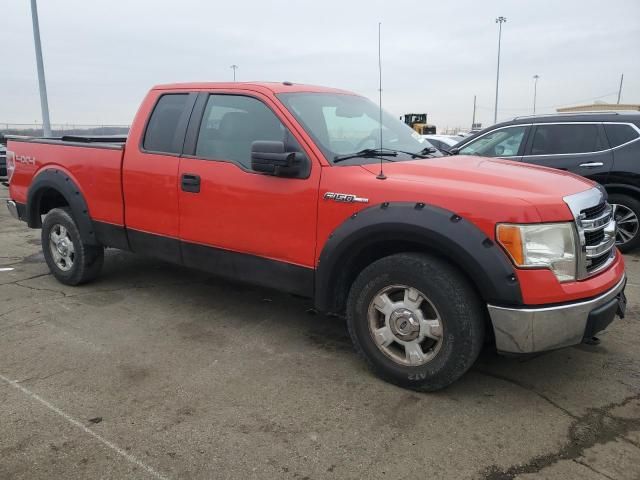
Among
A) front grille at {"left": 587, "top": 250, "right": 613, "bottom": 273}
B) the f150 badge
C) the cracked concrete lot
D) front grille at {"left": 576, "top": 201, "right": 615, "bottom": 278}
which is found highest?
the f150 badge

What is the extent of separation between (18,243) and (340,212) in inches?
237

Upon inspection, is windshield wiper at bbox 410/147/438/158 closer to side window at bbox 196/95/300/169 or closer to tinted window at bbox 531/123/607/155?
side window at bbox 196/95/300/169

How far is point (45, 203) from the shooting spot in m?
5.67

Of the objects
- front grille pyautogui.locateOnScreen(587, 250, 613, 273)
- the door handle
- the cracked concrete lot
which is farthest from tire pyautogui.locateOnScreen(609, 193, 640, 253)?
the door handle

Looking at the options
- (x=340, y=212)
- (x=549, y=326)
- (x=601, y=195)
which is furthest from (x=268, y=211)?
(x=601, y=195)

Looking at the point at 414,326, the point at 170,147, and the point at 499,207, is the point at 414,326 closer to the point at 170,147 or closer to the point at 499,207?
the point at 499,207

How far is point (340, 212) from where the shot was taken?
3.42 meters

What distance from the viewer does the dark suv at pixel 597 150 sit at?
21.6 ft

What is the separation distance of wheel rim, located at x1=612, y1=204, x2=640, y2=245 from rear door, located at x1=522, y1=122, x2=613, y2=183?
17.5 inches

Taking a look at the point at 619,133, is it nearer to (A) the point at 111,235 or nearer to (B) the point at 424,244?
(B) the point at 424,244

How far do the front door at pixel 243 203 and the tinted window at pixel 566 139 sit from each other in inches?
181

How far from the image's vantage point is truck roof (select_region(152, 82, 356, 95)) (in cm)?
402

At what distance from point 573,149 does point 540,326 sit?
15.8 feet

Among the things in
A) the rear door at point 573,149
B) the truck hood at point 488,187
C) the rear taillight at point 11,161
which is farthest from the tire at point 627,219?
the rear taillight at point 11,161
